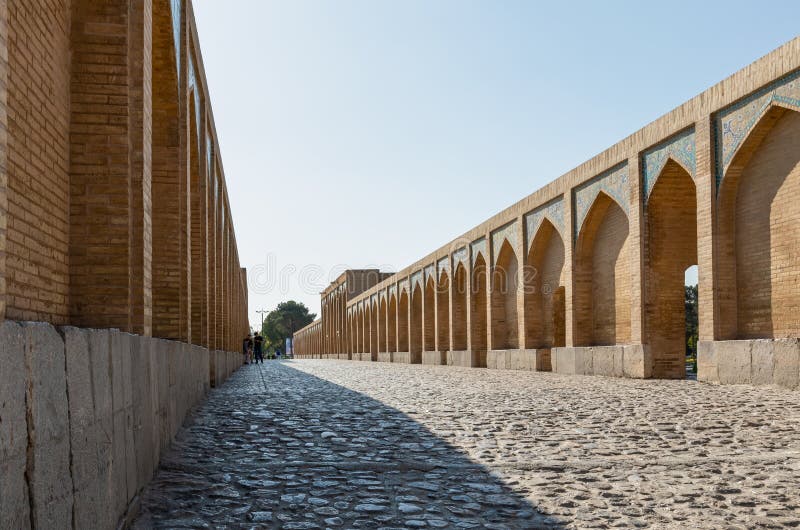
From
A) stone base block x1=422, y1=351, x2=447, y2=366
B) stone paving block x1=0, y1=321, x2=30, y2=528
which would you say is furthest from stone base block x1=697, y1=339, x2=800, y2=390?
stone base block x1=422, y1=351, x2=447, y2=366

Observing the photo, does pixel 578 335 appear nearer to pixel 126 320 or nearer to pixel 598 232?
pixel 598 232

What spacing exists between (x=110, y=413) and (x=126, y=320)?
2062 mm

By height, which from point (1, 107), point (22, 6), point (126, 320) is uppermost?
point (22, 6)

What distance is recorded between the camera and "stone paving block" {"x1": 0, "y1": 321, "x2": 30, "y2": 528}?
6.18 feet

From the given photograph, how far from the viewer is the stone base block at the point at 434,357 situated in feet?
91.7

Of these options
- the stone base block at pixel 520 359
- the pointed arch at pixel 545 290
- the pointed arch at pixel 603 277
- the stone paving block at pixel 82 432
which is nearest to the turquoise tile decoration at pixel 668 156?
the pointed arch at pixel 603 277

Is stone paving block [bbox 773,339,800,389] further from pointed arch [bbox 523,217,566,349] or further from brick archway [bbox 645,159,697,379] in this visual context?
pointed arch [bbox 523,217,566,349]

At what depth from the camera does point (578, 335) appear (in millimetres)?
16906

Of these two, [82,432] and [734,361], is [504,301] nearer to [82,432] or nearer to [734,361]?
[734,361]

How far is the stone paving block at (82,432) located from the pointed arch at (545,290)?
54.2 ft

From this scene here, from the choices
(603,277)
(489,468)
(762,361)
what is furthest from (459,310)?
(489,468)

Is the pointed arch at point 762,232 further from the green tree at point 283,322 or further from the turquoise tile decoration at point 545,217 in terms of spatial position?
the green tree at point 283,322

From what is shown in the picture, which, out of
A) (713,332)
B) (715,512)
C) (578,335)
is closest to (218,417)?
(715,512)

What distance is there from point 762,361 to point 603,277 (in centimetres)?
582
